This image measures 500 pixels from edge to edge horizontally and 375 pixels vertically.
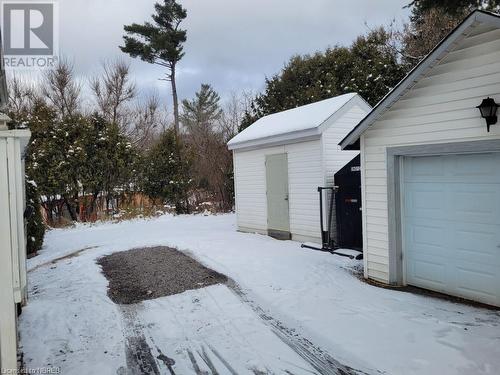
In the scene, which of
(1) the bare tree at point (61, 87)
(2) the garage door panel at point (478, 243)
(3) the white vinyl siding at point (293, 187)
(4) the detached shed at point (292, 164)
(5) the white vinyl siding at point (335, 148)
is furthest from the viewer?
(1) the bare tree at point (61, 87)

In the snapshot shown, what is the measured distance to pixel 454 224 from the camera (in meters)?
5.21

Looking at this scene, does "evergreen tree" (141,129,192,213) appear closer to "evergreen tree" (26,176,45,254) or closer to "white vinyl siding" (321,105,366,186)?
"evergreen tree" (26,176,45,254)

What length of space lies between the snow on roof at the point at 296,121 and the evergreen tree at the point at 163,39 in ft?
36.3

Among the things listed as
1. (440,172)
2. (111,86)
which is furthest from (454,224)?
(111,86)

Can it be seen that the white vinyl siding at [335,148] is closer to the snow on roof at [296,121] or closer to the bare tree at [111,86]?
the snow on roof at [296,121]

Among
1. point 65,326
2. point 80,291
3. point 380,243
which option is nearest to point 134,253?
point 80,291

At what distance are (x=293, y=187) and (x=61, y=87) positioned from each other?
1591 cm

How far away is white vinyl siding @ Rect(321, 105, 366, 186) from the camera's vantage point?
8.56 meters

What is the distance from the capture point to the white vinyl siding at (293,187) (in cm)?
878

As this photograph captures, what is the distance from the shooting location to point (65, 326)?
4.53 m

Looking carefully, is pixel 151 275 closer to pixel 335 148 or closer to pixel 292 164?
pixel 292 164

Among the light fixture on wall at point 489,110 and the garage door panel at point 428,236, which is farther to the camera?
the garage door panel at point 428,236

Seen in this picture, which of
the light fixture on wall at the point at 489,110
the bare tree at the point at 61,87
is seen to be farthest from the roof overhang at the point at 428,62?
the bare tree at the point at 61,87

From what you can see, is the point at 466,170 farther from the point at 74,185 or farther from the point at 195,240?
the point at 74,185
